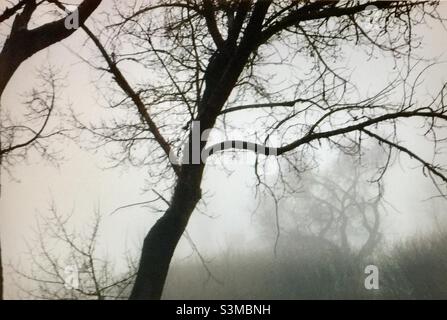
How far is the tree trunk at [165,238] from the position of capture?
293 cm

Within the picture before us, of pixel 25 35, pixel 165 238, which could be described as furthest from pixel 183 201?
pixel 25 35

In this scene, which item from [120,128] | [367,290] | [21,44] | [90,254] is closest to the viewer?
[21,44]

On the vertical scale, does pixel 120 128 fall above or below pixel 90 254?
above

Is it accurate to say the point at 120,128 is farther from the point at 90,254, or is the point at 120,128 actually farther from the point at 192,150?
the point at 90,254

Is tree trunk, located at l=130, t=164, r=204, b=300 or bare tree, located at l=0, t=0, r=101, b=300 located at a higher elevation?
bare tree, located at l=0, t=0, r=101, b=300

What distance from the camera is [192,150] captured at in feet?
11.0

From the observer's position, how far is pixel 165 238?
3.04m

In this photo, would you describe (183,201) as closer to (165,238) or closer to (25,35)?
(165,238)

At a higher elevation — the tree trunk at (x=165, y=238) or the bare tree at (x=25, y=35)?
the bare tree at (x=25, y=35)

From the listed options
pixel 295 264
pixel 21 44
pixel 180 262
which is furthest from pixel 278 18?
pixel 295 264

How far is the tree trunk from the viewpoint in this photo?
293cm

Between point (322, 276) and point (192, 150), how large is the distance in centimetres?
375
